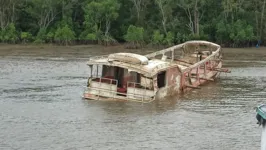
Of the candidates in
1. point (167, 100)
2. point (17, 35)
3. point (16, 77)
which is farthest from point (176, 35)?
point (167, 100)

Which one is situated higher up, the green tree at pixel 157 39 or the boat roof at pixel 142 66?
the boat roof at pixel 142 66

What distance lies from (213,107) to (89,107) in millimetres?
6275

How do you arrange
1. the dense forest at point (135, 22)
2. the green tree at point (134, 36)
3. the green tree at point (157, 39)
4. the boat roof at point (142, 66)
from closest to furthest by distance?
the boat roof at point (142, 66)
the green tree at point (134, 36)
the green tree at point (157, 39)
the dense forest at point (135, 22)

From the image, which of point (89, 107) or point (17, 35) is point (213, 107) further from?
point (17, 35)

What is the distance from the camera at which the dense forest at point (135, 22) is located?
6706 cm

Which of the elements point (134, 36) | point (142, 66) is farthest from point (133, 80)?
point (134, 36)

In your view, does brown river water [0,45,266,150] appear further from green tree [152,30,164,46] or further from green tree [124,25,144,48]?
green tree [152,30,164,46]

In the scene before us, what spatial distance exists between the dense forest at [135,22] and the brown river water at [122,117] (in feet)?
100.0

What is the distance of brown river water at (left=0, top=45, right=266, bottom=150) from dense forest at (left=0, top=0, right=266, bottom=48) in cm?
3047

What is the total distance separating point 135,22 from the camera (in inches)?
2857

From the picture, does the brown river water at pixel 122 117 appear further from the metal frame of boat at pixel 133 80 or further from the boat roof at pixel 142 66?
the boat roof at pixel 142 66

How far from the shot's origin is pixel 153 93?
1080 inches

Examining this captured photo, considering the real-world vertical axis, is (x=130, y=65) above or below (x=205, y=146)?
above

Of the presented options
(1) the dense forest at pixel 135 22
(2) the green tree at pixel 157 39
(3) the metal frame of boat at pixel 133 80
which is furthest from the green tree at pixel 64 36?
(3) the metal frame of boat at pixel 133 80
